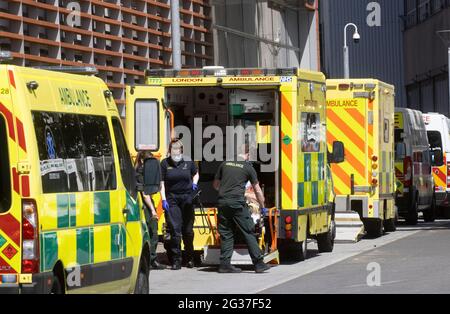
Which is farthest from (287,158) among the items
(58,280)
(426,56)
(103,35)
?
(426,56)

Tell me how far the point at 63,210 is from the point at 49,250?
0.47 m

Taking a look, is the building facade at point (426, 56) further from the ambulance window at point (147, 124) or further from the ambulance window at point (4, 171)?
the ambulance window at point (4, 171)

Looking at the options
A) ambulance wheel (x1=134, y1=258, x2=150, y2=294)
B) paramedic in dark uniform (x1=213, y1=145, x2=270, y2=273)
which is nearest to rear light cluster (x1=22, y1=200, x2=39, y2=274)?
ambulance wheel (x1=134, y1=258, x2=150, y2=294)

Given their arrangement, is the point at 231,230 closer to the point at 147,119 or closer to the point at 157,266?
the point at 157,266

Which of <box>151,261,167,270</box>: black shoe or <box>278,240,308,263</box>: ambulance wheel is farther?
<box>278,240,308,263</box>: ambulance wheel

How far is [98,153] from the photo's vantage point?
11812mm

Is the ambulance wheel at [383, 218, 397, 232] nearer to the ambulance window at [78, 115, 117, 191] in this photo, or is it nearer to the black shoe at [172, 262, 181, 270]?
the black shoe at [172, 262, 181, 270]

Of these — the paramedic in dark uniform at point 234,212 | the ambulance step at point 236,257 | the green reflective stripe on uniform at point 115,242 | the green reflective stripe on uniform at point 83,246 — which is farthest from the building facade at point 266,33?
the green reflective stripe on uniform at point 83,246

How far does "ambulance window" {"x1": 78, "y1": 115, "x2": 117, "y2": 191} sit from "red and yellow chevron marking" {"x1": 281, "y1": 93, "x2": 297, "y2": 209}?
22.3 feet

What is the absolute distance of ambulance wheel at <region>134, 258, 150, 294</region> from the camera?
41.3 feet

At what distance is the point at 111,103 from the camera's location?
12.5 metres

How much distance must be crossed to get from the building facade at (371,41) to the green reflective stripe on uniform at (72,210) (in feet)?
170

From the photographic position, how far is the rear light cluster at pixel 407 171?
2950 cm
